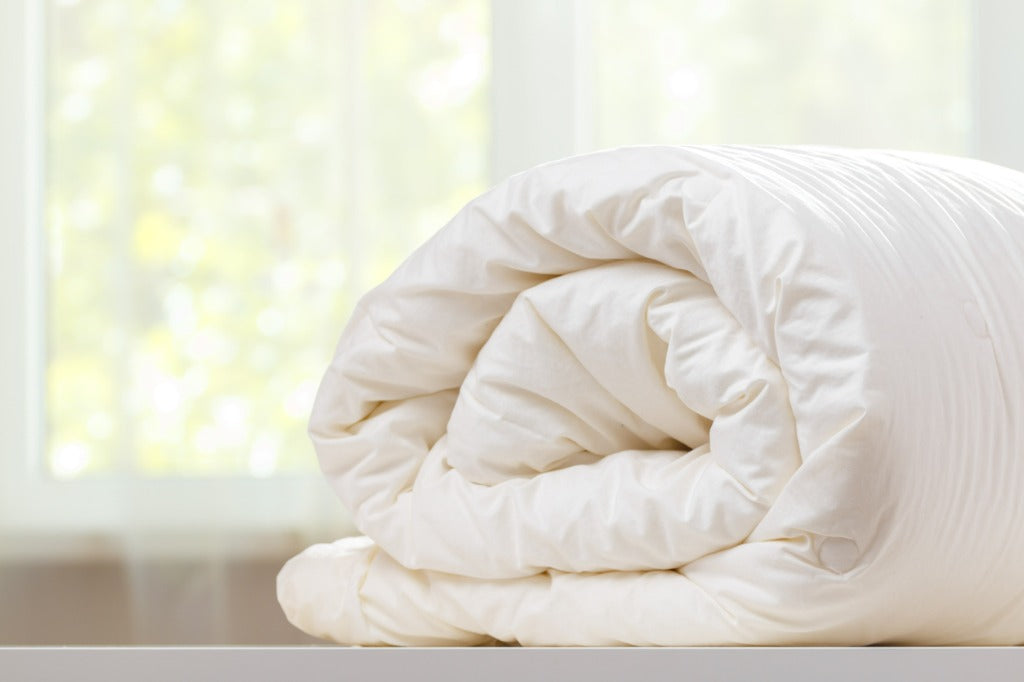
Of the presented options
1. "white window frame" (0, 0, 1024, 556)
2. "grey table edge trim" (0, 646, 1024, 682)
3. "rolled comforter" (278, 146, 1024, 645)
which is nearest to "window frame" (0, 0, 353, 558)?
"white window frame" (0, 0, 1024, 556)

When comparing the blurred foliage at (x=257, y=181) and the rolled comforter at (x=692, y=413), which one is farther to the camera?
the blurred foliage at (x=257, y=181)

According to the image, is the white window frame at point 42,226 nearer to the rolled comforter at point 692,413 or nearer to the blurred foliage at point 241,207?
the blurred foliage at point 241,207

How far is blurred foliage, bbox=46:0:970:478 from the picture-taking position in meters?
1.27

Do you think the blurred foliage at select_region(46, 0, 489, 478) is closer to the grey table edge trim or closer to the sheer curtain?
the sheer curtain

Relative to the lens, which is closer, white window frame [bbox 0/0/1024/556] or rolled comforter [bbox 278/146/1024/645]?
rolled comforter [bbox 278/146/1024/645]

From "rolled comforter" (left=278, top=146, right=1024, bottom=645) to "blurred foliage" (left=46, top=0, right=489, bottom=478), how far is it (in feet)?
2.18

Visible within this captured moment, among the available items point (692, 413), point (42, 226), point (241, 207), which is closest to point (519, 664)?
point (692, 413)

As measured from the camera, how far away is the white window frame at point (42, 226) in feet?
3.96

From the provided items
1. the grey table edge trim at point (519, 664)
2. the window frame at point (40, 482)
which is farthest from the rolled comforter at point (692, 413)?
the window frame at point (40, 482)

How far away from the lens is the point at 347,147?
130 centimetres

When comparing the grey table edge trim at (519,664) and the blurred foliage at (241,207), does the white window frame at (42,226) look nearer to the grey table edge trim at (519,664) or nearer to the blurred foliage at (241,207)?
the blurred foliage at (241,207)

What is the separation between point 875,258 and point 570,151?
2.62 ft

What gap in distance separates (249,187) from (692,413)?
0.87m

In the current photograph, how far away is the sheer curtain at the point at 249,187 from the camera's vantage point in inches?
49.1
